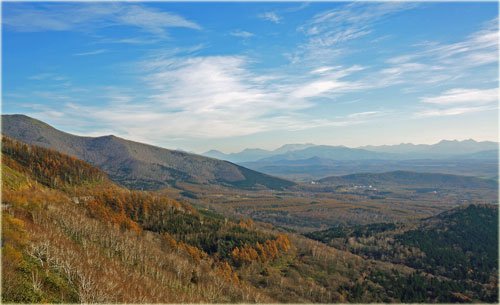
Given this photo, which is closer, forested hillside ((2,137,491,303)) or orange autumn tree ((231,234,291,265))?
forested hillside ((2,137,491,303))

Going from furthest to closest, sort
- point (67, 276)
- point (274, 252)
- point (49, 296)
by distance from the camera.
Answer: point (274, 252), point (67, 276), point (49, 296)

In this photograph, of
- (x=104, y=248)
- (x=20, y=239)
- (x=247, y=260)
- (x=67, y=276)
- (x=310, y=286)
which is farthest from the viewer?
(x=247, y=260)

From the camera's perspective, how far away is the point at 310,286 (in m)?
164

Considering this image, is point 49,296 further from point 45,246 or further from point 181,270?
point 181,270

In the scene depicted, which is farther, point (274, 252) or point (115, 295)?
point (274, 252)

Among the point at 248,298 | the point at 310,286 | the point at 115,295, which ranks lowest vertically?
the point at 310,286

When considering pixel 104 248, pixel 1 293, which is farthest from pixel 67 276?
pixel 104 248

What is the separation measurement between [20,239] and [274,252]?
514ft

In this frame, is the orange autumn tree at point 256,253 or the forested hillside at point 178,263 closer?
the forested hillside at point 178,263

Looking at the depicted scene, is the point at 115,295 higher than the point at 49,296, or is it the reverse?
the point at 49,296

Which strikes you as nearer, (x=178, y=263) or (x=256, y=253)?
(x=178, y=263)

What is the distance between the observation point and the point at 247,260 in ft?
579

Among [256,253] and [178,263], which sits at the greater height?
[178,263]

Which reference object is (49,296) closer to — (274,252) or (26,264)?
(26,264)
